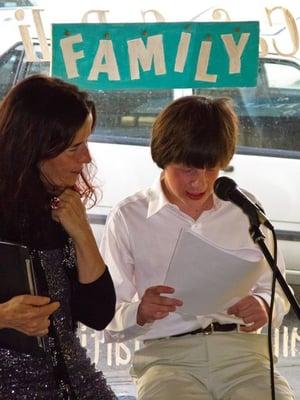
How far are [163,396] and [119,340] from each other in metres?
0.22

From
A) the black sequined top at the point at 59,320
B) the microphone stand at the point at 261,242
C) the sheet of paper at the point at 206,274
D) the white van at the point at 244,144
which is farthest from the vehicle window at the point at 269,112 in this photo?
the microphone stand at the point at 261,242

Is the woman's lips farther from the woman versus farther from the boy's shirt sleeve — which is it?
the woman

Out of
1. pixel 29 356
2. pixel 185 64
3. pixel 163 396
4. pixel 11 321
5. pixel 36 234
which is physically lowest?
pixel 163 396

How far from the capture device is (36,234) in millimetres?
1562

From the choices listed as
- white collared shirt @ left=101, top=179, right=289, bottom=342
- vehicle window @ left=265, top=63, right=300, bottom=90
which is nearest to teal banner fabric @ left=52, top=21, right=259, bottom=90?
vehicle window @ left=265, top=63, right=300, bottom=90

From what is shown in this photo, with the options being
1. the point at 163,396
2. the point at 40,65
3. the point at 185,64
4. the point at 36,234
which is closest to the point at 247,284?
the point at 163,396

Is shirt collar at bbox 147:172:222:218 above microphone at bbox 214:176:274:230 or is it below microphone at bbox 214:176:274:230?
below

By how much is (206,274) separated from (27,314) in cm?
42

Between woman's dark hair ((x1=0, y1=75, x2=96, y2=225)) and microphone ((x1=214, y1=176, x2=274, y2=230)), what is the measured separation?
0.37 metres

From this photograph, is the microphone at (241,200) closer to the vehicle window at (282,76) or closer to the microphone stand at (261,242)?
the microphone stand at (261,242)

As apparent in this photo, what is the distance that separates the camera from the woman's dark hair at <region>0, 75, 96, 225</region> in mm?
1514

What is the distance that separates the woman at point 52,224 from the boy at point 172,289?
0.59 ft

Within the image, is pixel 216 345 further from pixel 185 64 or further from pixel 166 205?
pixel 185 64

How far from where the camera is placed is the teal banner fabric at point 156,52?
211 cm
